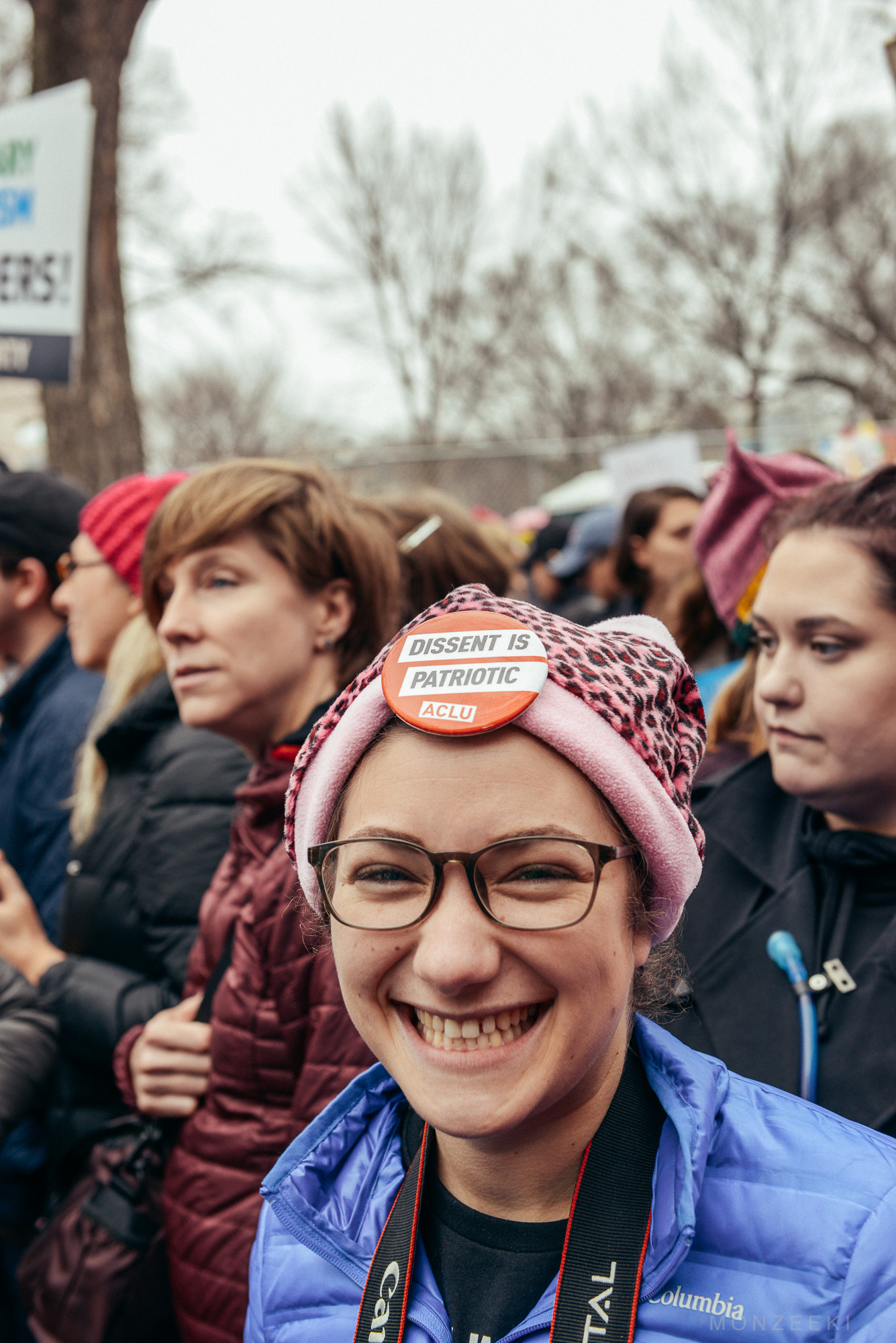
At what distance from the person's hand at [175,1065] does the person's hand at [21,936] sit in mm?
596

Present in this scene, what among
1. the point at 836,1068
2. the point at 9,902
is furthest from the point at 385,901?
the point at 9,902

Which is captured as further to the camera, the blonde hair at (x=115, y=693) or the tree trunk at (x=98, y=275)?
the tree trunk at (x=98, y=275)

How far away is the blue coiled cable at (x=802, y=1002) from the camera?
6.01ft

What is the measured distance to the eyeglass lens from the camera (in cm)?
121

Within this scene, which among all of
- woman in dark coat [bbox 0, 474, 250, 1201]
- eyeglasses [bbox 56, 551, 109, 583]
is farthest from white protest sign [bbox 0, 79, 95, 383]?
woman in dark coat [bbox 0, 474, 250, 1201]

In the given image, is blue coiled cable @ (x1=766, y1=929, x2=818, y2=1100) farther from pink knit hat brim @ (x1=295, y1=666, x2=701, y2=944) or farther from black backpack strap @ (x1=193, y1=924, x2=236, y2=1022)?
black backpack strap @ (x1=193, y1=924, x2=236, y2=1022)

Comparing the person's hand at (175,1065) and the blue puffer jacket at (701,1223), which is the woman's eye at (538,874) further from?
the person's hand at (175,1065)

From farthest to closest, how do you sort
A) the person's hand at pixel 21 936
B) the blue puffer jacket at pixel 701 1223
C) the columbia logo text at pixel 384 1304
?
the person's hand at pixel 21 936 < the columbia logo text at pixel 384 1304 < the blue puffer jacket at pixel 701 1223

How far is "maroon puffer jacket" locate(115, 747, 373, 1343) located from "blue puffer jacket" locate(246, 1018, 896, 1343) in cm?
42

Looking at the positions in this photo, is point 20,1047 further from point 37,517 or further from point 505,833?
point 37,517

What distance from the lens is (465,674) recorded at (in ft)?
4.13

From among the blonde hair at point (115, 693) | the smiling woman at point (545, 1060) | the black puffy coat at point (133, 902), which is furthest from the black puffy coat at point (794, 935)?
the blonde hair at point (115, 693)

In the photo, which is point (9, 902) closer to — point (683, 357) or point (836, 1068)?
point (836, 1068)

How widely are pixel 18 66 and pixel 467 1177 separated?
55.4ft
